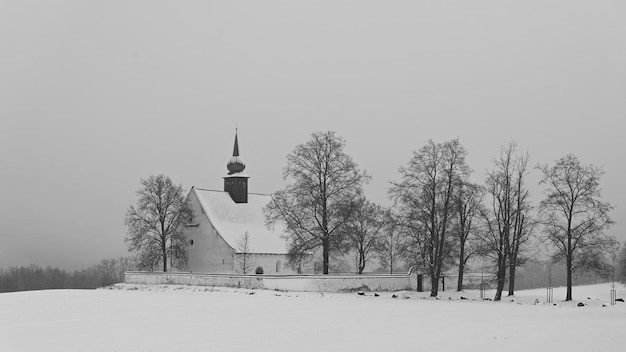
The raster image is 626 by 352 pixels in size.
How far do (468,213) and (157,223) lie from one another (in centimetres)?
2821

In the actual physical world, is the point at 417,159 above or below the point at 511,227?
above

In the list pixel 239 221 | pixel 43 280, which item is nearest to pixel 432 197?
pixel 239 221

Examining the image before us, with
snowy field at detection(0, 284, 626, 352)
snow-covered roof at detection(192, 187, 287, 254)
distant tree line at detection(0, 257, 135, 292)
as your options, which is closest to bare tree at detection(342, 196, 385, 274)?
snow-covered roof at detection(192, 187, 287, 254)

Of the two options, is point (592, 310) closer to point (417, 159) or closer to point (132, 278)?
point (417, 159)

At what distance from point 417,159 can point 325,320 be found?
19.7 metres

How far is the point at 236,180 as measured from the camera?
65.1m

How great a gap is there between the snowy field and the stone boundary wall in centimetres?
762

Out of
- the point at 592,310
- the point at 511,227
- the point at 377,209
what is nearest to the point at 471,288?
the point at 377,209

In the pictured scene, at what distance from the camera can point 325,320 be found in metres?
25.2

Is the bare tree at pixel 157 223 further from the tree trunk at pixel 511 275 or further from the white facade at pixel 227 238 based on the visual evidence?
the tree trunk at pixel 511 275

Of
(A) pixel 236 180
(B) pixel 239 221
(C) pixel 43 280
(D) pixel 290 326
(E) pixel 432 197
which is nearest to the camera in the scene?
(D) pixel 290 326

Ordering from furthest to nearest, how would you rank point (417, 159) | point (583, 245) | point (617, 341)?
point (417, 159), point (583, 245), point (617, 341)

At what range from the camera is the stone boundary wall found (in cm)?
4359

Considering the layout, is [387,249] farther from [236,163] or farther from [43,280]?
[43,280]
